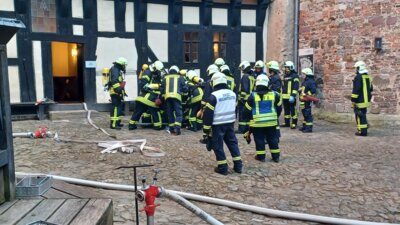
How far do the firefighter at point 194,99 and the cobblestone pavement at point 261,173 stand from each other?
1.03 metres

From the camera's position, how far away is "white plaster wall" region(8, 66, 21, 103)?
1275 centimetres

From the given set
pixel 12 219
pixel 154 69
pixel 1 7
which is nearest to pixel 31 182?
pixel 12 219

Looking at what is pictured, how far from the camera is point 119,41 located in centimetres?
1429

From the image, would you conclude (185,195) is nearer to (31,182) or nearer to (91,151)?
(31,182)


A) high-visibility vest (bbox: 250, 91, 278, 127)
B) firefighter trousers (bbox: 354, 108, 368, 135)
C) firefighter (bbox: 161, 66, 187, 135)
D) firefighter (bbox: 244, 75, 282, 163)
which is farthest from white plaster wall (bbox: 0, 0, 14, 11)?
firefighter trousers (bbox: 354, 108, 368, 135)

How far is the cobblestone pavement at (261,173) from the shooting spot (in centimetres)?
523

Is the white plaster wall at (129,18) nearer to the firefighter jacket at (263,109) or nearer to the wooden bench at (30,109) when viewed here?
the wooden bench at (30,109)

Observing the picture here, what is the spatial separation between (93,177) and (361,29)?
9795mm

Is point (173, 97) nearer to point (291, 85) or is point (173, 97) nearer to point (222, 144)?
point (291, 85)

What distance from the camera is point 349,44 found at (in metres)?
12.8

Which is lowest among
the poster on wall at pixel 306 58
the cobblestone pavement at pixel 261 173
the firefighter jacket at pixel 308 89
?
the cobblestone pavement at pixel 261 173

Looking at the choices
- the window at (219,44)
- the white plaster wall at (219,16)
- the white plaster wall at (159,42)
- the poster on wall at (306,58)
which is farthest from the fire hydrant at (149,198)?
the white plaster wall at (219,16)

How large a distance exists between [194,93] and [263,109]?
3969 millimetres

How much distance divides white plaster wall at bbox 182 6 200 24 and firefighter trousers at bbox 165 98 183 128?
530 centimetres
